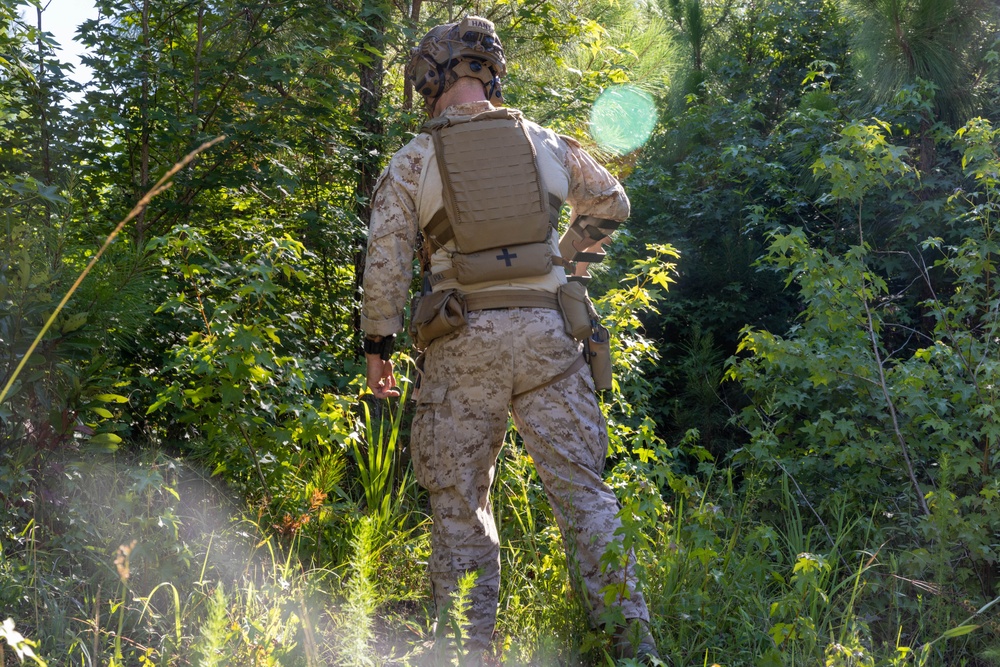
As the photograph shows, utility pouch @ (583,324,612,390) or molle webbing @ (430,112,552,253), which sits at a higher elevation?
molle webbing @ (430,112,552,253)

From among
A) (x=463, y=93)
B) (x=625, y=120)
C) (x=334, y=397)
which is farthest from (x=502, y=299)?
(x=625, y=120)

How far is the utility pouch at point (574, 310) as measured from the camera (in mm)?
2787

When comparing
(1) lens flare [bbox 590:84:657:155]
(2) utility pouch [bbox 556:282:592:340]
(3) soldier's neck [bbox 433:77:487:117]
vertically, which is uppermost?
(1) lens flare [bbox 590:84:657:155]

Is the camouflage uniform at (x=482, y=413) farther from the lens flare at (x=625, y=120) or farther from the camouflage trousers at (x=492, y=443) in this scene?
the lens flare at (x=625, y=120)

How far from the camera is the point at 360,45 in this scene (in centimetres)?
455

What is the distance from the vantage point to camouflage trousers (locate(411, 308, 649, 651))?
271 centimetres

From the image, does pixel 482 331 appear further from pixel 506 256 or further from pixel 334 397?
pixel 334 397

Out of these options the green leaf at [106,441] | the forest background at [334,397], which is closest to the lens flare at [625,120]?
the forest background at [334,397]

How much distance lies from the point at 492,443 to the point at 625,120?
20.4 feet

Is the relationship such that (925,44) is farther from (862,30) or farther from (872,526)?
(872,526)

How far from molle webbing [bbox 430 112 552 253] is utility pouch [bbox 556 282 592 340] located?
7.2 inches

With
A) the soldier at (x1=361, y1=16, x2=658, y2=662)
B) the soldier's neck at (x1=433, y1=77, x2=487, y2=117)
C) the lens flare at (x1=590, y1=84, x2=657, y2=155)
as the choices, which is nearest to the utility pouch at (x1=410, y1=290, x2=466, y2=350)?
the soldier at (x1=361, y1=16, x2=658, y2=662)

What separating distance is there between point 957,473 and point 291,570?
8.03ft

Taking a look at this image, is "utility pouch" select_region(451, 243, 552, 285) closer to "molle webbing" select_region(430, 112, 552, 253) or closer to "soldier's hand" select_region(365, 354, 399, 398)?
"molle webbing" select_region(430, 112, 552, 253)
